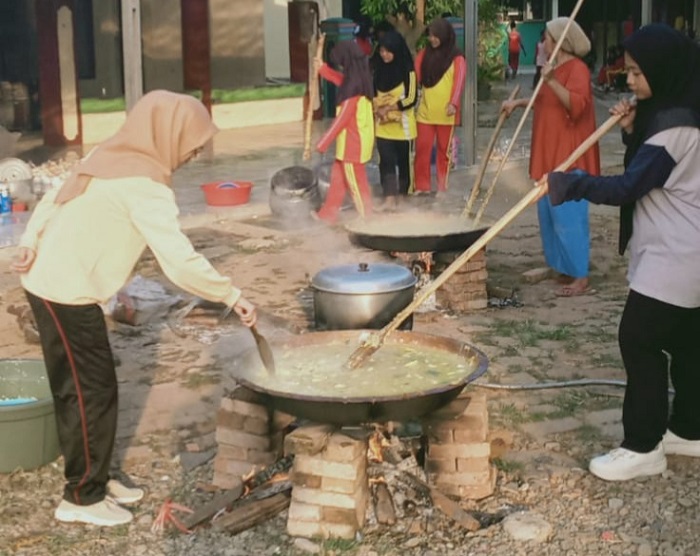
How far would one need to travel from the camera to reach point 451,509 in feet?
12.6

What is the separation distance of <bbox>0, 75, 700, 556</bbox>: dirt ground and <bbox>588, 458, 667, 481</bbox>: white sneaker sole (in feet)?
0.11

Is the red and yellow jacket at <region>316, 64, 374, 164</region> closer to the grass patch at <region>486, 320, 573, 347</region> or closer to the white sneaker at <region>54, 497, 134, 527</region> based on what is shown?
the grass patch at <region>486, 320, 573, 347</region>

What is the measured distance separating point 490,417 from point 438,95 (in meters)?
5.83

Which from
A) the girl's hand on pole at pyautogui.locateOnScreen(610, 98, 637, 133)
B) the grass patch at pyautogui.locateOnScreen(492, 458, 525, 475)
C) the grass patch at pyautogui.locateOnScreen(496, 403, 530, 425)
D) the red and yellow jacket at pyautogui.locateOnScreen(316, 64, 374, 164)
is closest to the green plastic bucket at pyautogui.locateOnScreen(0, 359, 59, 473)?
the grass patch at pyautogui.locateOnScreen(492, 458, 525, 475)

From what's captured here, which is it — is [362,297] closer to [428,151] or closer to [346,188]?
[346,188]

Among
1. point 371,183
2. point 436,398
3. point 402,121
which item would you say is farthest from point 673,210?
point 371,183

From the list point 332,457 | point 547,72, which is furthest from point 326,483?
point 547,72

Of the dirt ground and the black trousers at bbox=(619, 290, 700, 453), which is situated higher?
the black trousers at bbox=(619, 290, 700, 453)

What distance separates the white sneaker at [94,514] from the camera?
12.8ft

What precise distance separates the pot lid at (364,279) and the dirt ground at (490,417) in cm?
60

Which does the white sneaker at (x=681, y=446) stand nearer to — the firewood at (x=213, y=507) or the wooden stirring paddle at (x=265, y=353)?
the wooden stirring paddle at (x=265, y=353)

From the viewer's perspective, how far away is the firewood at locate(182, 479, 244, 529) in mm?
3855

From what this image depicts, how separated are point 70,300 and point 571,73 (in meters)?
4.39

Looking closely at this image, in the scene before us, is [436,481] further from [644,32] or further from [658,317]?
[644,32]
